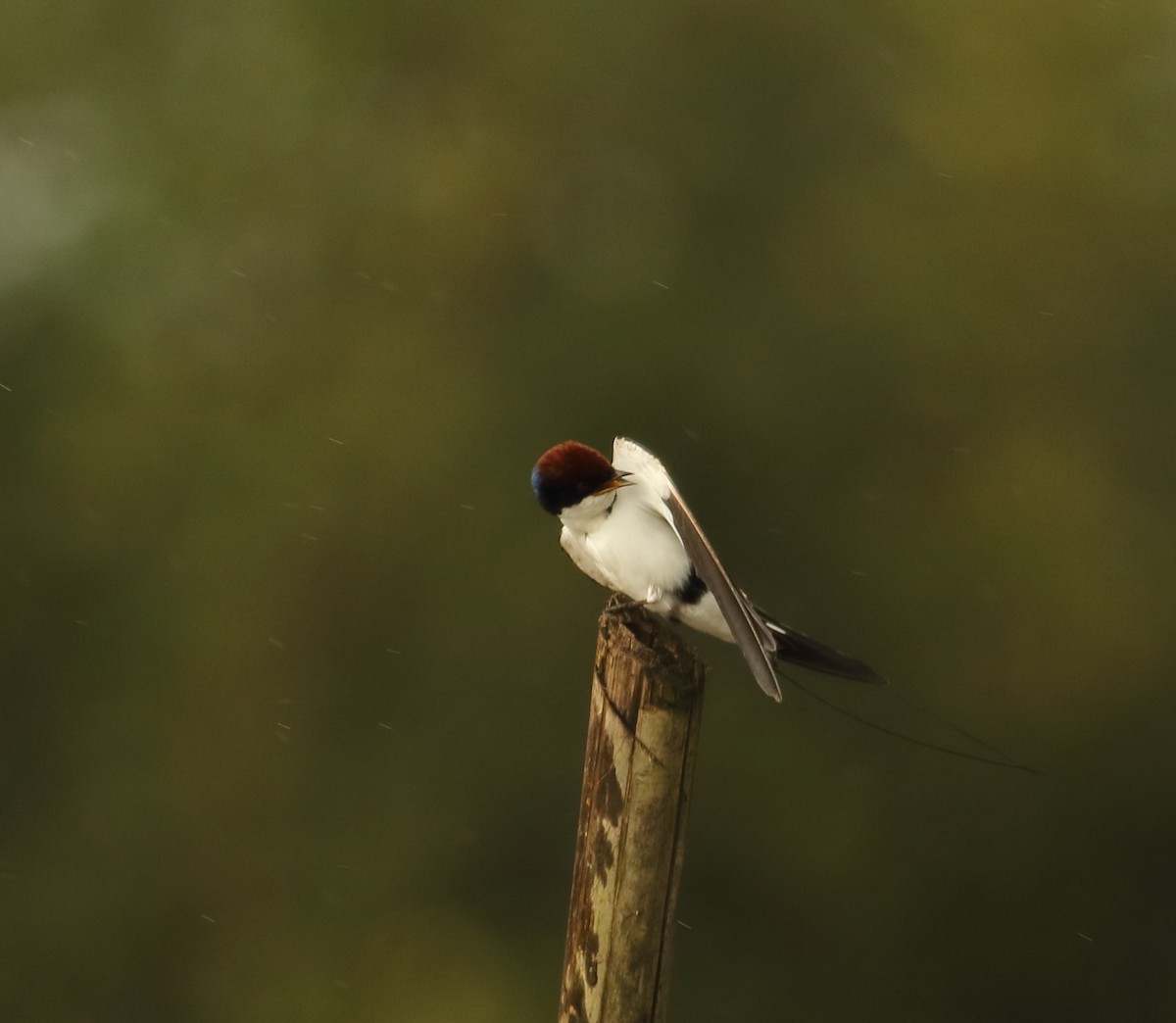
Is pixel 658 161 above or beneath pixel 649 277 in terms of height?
above

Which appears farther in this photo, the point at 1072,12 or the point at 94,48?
the point at 94,48

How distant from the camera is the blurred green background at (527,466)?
5.00m

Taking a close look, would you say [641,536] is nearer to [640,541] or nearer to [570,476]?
[640,541]

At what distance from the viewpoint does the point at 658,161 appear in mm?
5086

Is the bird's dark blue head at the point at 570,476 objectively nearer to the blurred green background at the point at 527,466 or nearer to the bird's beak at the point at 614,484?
the bird's beak at the point at 614,484

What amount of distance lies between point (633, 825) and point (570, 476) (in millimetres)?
655

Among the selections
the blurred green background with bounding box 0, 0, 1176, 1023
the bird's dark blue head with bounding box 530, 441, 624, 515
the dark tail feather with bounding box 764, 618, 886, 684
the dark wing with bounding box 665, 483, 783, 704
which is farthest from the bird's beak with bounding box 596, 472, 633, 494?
the blurred green background with bounding box 0, 0, 1176, 1023

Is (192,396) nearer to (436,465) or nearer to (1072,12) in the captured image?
(436,465)

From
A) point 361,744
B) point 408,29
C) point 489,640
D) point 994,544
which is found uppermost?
point 408,29

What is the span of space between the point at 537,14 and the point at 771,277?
1330 millimetres

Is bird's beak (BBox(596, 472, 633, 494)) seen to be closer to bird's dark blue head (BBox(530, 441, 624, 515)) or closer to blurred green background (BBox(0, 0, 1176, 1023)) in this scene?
bird's dark blue head (BBox(530, 441, 624, 515))

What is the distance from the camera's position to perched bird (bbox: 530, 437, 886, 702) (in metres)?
2.43

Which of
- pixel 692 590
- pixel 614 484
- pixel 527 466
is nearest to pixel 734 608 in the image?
pixel 692 590

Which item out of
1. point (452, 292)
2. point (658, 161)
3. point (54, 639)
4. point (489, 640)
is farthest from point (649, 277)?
point (54, 639)
